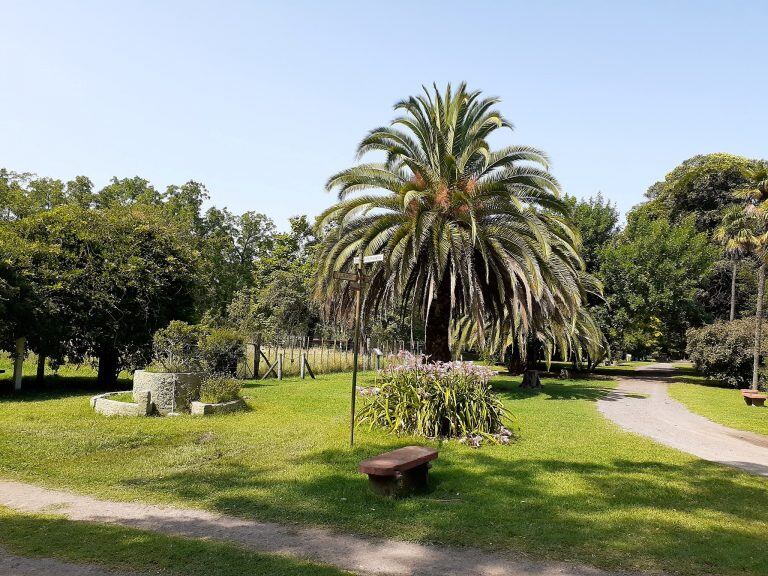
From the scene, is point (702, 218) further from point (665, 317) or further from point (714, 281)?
point (665, 317)

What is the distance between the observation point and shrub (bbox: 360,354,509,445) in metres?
9.72

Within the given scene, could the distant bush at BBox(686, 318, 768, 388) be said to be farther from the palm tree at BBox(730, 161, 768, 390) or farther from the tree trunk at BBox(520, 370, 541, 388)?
the tree trunk at BBox(520, 370, 541, 388)

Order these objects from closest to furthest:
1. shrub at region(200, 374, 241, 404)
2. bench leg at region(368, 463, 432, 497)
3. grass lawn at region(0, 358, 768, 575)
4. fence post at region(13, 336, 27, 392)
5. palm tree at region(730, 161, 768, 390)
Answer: grass lawn at region(0, 358, 768, 575)
bench leg at region(368, 463, 432, 497)
shrub at region(200, 374, 241, 404)
fence post at region(13, 336, 27, 392)
palm tree at region(730, 161, 768, 390)

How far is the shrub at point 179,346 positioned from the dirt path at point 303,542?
7293 mm

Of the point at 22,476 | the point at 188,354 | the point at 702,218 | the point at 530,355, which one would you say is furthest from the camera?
the point at 702,218

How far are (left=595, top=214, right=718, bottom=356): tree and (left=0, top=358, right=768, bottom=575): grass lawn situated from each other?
64.6ft

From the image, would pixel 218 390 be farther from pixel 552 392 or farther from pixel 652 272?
pixel 652 272

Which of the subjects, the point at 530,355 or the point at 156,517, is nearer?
the point at 156,517

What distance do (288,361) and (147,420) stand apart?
12.8 metres

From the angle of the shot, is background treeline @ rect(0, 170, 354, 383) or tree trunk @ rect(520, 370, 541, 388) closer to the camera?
background treeline @ rect(0, 170, 354, 383)

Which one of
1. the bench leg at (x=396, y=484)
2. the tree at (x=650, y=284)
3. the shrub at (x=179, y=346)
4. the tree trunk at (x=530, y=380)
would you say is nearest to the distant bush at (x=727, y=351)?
the tree at (x=650, y=284)

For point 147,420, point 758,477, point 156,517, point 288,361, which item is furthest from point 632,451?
point 288,361

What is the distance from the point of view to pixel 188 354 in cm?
1403

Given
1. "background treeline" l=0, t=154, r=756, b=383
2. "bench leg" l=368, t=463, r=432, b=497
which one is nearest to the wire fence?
"background treeline" l=0, t=154, r=756, b=383
